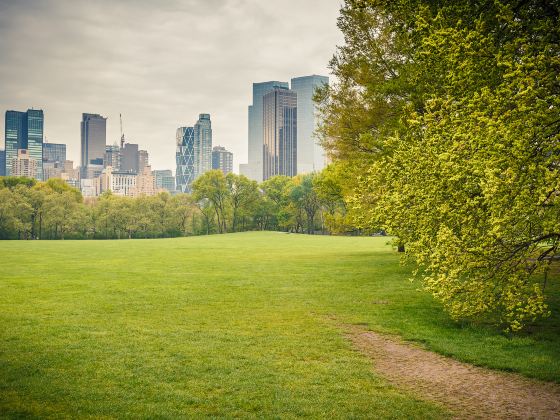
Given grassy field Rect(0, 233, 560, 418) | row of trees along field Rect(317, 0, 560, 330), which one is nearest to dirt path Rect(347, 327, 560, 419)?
grassy field Rect(0, 233, 560, 418)

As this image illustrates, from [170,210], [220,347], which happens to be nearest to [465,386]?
[220,347]

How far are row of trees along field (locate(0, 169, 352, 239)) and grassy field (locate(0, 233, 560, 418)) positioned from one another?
Answer: 3544 inches

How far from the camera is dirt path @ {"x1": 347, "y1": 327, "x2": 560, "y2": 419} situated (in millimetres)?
9086

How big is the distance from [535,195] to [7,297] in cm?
2012

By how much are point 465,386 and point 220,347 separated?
20.2ft

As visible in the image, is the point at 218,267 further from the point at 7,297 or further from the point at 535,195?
the point at 535,195

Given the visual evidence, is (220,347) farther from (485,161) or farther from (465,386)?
(485,161)

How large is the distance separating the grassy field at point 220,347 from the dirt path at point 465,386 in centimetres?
46

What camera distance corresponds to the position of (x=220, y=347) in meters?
13.2

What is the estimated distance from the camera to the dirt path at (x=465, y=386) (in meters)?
9.09

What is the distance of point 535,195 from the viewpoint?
10883 mm

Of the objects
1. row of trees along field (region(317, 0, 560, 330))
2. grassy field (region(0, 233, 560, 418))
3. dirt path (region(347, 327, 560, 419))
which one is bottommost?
dirt path (region(347, 327, 560, 419))

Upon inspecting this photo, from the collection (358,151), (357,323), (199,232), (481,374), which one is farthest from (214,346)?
(199,232)

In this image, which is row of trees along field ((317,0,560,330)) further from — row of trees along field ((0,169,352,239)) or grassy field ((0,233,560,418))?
row of trees along field ((0,169,352,239))
